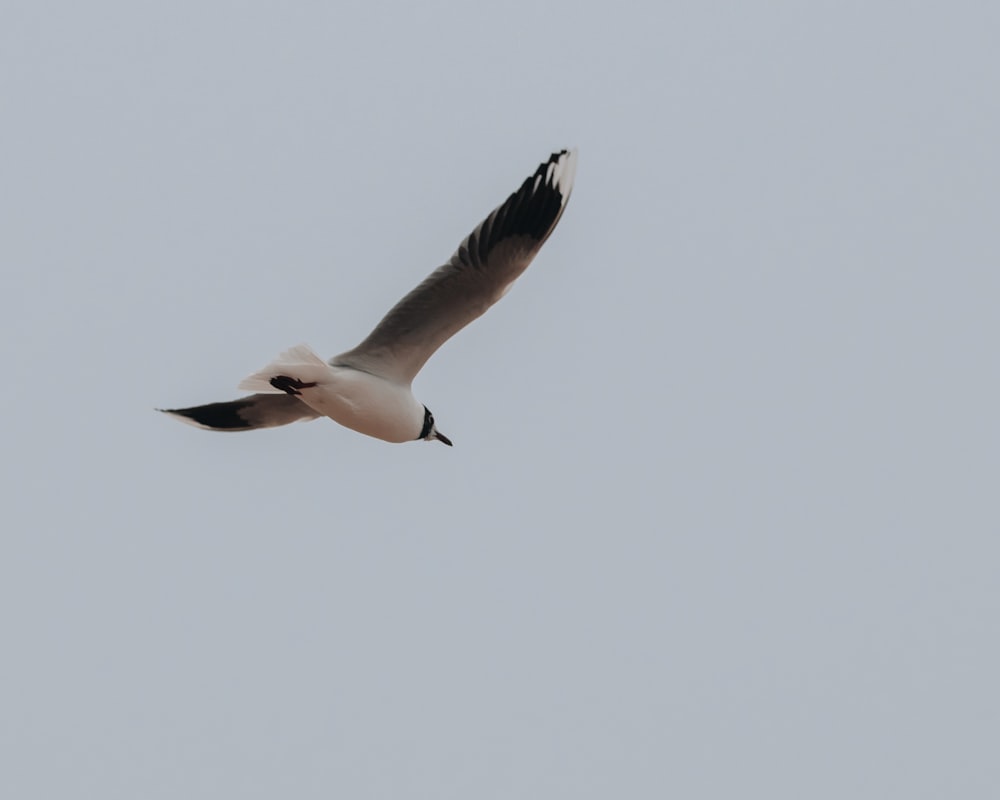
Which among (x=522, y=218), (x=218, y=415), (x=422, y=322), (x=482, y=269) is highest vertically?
(x=522, y=218)

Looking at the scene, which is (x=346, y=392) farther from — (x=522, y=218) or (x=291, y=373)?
(x=522, y=218)

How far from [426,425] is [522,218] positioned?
1.68 m

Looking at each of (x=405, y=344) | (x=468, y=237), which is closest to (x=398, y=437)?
(x=405, y=344)

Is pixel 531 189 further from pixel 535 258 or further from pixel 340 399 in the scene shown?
pixel 340 399

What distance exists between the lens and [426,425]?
10.2 metres

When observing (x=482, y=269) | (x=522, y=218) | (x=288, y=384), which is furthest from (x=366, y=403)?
(x=522, y=218)

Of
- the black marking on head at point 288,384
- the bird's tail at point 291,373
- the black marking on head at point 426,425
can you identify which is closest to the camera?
the bird's tail at point 291,373

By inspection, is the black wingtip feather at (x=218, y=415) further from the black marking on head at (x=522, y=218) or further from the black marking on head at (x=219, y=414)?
the black marking on head at (x=522, y=218)

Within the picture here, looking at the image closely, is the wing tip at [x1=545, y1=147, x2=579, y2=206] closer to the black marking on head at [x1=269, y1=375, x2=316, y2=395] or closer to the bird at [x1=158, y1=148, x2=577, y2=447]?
the bird at [x1=158, y1=148, x2=577, y2=447]

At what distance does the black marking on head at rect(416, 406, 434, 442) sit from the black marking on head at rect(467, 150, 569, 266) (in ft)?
4.74

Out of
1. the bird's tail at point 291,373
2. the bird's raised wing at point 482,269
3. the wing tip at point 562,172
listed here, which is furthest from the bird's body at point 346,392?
the wing tip at point 562,172

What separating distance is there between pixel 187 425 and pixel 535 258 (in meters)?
2.86

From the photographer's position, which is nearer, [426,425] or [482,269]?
[482,269]

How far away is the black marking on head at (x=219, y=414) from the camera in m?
10.5
